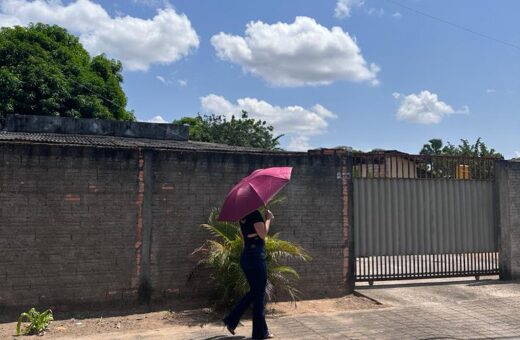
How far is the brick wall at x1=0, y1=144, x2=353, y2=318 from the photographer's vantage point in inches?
247

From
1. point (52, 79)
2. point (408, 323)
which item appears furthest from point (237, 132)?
point (408, 323)

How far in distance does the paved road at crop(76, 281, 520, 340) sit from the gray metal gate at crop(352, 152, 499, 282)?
3.51 ft

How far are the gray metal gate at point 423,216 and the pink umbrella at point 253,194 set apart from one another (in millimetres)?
3017

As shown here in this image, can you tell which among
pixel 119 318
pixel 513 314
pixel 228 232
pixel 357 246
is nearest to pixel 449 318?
pixel 513 314

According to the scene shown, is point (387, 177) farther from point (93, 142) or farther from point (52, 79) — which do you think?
point (52, 79)

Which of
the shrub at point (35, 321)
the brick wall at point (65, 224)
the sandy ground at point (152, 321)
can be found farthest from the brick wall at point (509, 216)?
the shrub at point (35, 321)

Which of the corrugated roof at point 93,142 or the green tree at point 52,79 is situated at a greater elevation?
the green tree at point 52,79

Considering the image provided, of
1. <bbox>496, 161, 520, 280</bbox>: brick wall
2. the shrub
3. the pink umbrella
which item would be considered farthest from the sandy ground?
<bbox>496, 161, 520, 280</bbox>: brick wall

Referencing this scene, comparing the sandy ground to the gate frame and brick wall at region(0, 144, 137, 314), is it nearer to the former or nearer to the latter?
brick wall at region(0, 144, 137, 314)

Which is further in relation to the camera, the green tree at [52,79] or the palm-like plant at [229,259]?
the green tree at [52,79]

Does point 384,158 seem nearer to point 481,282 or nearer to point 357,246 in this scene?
point 357,246

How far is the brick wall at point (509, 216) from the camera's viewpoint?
8828 millimetres

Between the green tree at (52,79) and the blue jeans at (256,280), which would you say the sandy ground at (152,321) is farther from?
the green tree at (52,79)

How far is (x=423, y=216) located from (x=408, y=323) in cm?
287
